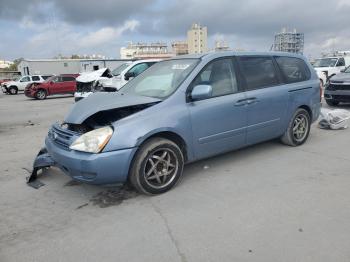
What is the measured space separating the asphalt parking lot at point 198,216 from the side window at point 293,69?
149 centimetres

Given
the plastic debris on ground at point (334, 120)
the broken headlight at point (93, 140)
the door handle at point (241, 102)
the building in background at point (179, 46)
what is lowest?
the plastic debris on ground at point (334, 120)

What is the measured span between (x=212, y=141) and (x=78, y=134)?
1805 millimetres

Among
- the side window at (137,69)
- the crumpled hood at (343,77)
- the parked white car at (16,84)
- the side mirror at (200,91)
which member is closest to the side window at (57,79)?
the parked white car at (16,84)

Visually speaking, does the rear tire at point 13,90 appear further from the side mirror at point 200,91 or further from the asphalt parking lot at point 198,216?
the side mirror at point 200,91

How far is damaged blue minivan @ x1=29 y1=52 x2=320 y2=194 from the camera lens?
3.79 meters

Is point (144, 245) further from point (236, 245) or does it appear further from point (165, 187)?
point (165, 187)

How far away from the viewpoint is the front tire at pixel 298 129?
5.95 metres

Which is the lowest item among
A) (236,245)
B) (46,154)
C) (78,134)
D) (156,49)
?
(236,245)

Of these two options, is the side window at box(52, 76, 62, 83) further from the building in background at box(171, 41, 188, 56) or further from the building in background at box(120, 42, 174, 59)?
the building in background at box(120, 42, 174, 59)

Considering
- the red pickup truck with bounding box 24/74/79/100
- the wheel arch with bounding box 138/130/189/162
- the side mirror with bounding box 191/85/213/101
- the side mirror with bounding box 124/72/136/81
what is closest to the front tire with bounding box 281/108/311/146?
the side mirror with bounding box 191/85/213/101

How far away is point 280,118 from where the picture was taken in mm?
5586

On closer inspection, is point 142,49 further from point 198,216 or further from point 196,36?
point 198,216

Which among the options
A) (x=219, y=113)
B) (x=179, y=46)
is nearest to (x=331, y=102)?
(x=219, y=113)

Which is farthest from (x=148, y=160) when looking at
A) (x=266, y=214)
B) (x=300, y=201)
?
(x=300, y=201)
